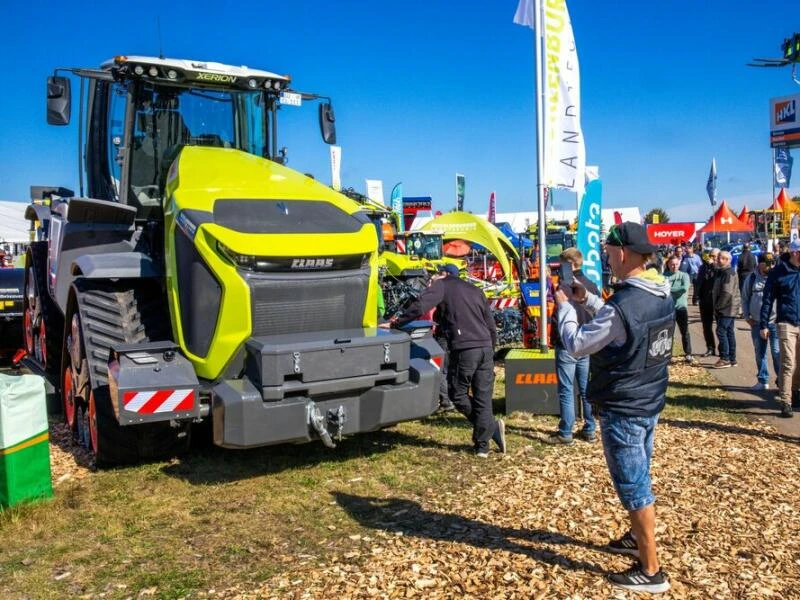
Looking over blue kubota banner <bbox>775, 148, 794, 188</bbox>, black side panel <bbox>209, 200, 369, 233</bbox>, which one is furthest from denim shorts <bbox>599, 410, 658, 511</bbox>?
blue kubota banner <bbox>775, 148, 794, 188</bbox>

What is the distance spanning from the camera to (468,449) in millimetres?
6305

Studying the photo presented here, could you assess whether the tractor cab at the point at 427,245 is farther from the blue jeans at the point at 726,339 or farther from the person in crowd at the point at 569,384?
the person in crowd at the point at 569,384

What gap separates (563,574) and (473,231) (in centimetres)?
1302

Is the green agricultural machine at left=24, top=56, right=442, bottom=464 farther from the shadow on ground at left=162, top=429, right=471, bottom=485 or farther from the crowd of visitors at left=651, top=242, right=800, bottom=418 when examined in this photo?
the crowd of visitors at left=651, top=242, right=800, bottom=418

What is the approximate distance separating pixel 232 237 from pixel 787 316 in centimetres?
565

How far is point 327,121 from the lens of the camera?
746 centimetres

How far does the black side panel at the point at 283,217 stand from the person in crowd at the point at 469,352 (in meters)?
1.05

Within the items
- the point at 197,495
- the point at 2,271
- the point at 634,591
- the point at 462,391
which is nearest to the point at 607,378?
the point at 634,591

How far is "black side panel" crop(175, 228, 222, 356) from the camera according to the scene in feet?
16.1

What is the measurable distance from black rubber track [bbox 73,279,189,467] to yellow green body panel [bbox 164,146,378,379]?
1.45ft

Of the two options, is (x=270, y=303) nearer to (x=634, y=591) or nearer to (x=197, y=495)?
(x=197, y=495)

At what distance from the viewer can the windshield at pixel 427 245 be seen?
1855cm

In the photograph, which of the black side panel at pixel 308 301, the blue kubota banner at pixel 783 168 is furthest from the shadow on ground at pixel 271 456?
the blue kubota banner at pixel 783 168

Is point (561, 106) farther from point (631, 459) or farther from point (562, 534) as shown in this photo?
point (631, 459)
